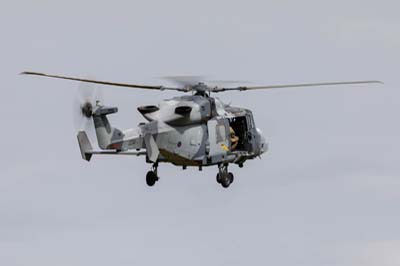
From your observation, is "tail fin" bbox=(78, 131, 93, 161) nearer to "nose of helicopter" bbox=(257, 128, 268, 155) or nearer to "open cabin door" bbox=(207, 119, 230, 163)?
"open cabin door" bbox=(207, 119, 230, 163)

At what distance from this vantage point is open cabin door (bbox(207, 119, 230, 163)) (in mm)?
95562

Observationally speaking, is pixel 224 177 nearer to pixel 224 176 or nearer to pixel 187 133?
pixel 224 176

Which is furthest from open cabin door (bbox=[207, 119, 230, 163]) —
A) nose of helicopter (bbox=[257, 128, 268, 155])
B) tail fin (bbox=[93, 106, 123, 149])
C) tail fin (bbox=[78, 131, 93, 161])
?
tail fin (bbox=[78, 131, 93, 161])

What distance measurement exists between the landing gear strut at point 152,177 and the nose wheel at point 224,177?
4573 mm

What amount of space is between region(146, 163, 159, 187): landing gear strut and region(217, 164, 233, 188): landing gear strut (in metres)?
4.57

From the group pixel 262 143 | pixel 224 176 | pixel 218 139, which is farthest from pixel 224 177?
pixel 262 143

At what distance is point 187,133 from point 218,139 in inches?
109

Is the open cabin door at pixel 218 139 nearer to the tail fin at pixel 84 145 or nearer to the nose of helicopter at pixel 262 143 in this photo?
the nose of helicopter at pixel 262 143

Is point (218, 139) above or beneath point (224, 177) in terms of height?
above

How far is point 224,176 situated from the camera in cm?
9731

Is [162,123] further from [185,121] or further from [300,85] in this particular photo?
[300,85]

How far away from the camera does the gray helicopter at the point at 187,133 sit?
298 feet

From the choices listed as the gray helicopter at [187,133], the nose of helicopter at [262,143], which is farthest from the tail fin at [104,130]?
the nose of helicopter at [262,143]

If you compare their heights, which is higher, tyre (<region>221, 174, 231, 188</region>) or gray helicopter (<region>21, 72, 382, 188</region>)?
gray helicopter (<region>21, 72, 382, 188</region>)
